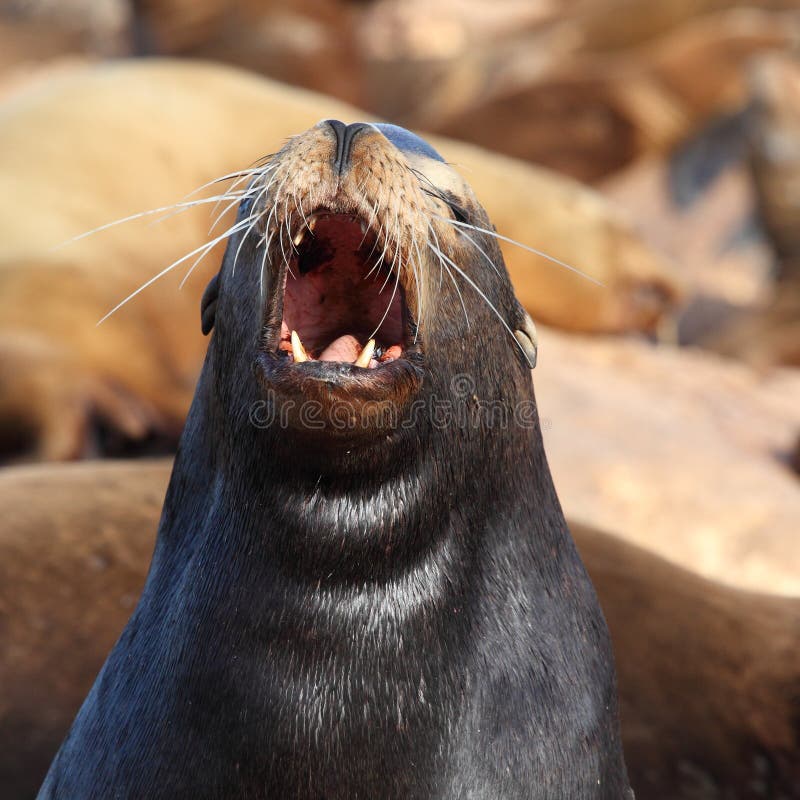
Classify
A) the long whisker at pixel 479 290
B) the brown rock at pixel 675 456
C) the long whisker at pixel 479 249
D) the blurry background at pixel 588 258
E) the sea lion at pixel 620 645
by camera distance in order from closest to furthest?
1. the long whisker at pixel 479 290
2. the long whisker at pixel 479 249
3. the sea lion at pixel 620 645
4. the blurry background at pixel 588 258
5. the brown rock at pixel 675 456

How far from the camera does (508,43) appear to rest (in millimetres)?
18047

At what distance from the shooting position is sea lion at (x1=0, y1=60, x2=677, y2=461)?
17.3ft

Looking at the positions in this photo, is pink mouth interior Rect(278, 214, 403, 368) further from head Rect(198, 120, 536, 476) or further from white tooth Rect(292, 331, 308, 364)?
white tooth Rect(292, 331, 308, 364)

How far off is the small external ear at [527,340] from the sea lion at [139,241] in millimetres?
2868

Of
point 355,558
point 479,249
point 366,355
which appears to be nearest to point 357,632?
point 355,558

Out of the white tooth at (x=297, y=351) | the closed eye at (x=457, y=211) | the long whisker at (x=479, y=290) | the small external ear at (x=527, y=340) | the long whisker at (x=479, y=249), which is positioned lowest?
the white tooth at (x=297, y=351)

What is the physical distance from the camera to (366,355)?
182cm

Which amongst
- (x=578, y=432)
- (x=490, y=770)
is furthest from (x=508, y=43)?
(x=490, y=770)

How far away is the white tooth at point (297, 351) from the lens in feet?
5.90

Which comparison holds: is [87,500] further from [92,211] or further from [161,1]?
[161,1]

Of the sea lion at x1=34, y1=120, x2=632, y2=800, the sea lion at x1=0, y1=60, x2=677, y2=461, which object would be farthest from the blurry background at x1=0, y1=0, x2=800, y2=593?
the sea lion at x1=34, y1=120, x2=632, y2=800

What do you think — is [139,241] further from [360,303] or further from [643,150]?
[643,150]

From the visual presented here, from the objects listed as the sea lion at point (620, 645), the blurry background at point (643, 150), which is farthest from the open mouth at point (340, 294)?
the blurry background at point (643, 150)

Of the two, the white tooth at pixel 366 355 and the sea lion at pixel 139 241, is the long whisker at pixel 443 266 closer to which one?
the white tooth at pixel 366 355
